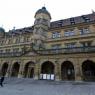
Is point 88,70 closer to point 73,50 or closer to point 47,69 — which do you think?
point 73,50

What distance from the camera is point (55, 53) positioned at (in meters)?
28.5

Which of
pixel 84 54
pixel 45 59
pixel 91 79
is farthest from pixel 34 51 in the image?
pixel 91 79

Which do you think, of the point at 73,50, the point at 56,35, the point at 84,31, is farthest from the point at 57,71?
the point at 84,31

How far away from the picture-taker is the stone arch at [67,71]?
93.1 feet

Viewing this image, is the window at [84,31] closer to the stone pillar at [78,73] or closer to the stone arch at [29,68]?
the stone pillar at [78,73]

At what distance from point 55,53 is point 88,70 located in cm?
748

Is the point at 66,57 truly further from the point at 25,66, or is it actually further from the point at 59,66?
the point at 25,66

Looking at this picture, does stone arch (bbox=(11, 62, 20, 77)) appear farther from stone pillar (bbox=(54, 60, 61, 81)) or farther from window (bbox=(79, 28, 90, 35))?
window (bbox=(79, 28, 90, 35))

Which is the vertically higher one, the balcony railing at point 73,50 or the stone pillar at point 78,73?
the balcony railing at point 73,50

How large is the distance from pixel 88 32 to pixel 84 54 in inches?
308

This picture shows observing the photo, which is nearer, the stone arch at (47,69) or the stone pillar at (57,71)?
the stone pillar at (57,71)

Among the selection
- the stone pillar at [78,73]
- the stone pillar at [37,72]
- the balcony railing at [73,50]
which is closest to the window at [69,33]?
the balcony railing at [73,50]

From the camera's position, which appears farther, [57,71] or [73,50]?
[57,71]

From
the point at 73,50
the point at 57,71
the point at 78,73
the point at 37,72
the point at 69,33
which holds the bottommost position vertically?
the point at 78,73
